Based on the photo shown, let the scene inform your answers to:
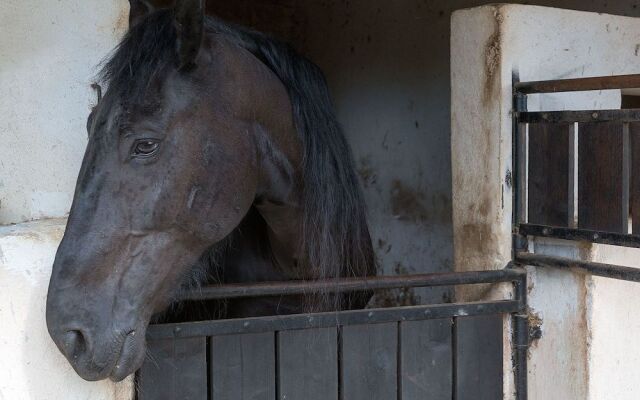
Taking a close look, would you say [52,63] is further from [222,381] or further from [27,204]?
[222,381]

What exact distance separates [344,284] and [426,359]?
0.33m

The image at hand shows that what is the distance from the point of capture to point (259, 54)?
209 centimetres

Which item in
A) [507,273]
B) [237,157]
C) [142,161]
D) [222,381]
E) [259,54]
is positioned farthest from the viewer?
[507,273]

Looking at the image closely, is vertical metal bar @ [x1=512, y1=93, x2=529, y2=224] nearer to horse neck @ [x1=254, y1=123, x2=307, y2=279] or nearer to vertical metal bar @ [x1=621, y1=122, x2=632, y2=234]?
vertical metal bar @ [x1=621, y1=122, x2=632, y2=234]

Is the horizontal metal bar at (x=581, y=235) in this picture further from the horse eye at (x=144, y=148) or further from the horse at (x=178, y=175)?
the horse eye at (x=144, y=148)

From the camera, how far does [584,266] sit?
86.4 inches

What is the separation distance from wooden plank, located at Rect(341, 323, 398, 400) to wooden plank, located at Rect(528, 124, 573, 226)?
0.58 metres

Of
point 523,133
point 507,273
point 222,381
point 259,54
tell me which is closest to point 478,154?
point 523,133

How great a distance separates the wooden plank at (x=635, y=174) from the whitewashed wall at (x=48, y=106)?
1323 mm

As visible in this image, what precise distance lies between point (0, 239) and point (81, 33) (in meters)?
0.52

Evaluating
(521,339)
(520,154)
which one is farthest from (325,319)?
(520,154)

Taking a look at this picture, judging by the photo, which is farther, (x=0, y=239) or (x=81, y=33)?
(x=81, y=33)

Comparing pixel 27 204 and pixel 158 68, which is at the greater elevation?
pixel 158 68

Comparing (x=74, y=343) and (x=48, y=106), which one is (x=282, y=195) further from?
(x=74, y=343)
